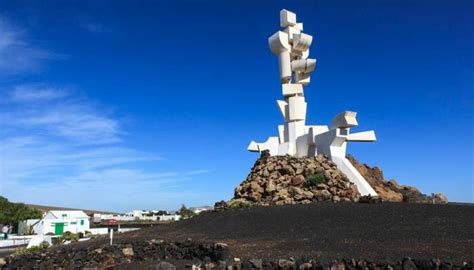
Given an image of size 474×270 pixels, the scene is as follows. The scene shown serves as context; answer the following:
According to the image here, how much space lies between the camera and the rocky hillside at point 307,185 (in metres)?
24.6

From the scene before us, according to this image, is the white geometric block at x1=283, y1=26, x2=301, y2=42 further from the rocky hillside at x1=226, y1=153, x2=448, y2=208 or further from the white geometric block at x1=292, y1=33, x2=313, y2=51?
the rocky hillside at x1=226, y1=153, x2=448, y2=208

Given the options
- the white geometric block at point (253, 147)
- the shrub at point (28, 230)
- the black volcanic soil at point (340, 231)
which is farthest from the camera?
the shrub at point (28, 230)

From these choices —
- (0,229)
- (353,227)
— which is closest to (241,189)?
(353,227)

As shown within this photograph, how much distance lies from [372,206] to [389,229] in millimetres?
4541

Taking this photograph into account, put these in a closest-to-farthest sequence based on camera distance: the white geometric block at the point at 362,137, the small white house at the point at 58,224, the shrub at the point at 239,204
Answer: the shrub at the point at 239,204 → the white geometric block at the point at 362,137 → the small white house at the point at 58,224

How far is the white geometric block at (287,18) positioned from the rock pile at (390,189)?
11.2 m

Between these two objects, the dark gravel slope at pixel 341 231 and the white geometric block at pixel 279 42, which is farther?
the white geometric block at pixel 279 42

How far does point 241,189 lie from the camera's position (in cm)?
2844

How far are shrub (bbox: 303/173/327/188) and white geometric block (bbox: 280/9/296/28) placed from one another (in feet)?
43.1

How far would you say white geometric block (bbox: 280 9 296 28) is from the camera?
109ft

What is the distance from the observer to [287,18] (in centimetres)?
3306

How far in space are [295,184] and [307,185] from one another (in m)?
0.80

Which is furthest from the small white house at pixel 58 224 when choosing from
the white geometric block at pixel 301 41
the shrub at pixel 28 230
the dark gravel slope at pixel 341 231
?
the dark gravel slope at pixel 341 231

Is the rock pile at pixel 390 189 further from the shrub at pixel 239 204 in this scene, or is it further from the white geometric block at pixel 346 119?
the shrub at pixel 239 204
